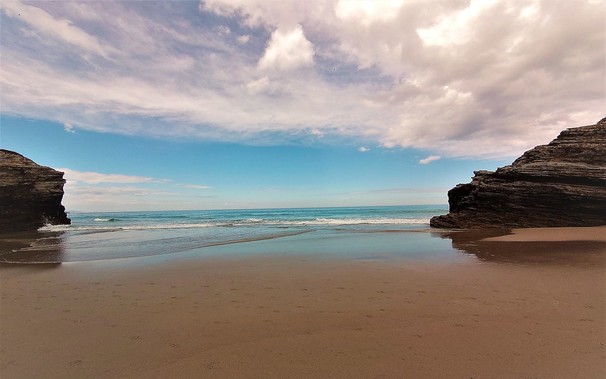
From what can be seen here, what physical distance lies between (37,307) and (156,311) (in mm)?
2917

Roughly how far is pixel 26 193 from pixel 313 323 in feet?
147

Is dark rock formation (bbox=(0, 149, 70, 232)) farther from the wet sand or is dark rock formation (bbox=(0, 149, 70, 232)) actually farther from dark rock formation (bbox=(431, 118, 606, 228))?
dark rock formation (bbox=(431, 118, 606, 228))

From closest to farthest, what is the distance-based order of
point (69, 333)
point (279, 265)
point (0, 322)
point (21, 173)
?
1. point (69, 333)
2. point (0, 322)
3. point (279, 265)
4. point (21, 173)

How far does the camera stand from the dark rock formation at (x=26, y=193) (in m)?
33.2

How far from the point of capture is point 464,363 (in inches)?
148

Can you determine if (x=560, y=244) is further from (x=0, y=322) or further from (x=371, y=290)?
(x=0, y=322)

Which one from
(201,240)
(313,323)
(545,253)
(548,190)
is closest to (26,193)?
(201,240)

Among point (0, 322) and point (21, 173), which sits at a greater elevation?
point (21, 173)

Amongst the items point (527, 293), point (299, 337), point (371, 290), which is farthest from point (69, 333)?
point (527, 293)

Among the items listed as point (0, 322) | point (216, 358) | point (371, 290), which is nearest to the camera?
point (216, 358)

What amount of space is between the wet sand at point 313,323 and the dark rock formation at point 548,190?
17.3 meters

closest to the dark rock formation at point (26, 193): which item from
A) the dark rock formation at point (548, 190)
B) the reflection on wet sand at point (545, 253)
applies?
the reflection on wet sand at point (545, 253)

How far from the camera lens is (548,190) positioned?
2288 centimetres

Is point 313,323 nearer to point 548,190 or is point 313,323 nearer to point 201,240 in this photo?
point 201,240
